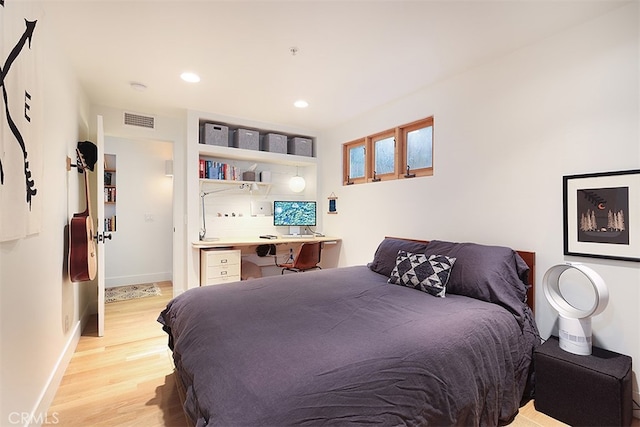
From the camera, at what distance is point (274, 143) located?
4168mm

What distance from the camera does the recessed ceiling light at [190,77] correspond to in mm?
2643

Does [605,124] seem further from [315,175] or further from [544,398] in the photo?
[315,175]

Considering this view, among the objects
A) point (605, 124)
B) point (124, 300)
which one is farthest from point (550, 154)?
point (124, 300)

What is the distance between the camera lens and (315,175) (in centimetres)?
458

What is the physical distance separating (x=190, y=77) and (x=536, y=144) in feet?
9.58

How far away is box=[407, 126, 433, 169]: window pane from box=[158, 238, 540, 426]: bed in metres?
1.06

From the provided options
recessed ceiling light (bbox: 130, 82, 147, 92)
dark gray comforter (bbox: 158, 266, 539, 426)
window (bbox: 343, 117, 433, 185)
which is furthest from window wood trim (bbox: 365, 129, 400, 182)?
recessed ceiling light (bbox: 130, 82, 147, 92)

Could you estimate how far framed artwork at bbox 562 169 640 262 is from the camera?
178cm

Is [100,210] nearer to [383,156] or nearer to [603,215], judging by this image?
[383,156]

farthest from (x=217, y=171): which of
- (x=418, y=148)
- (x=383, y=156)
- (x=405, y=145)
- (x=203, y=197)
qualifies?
(x=418, y=148)

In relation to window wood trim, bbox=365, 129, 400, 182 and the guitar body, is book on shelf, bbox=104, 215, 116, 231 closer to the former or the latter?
the guitar body

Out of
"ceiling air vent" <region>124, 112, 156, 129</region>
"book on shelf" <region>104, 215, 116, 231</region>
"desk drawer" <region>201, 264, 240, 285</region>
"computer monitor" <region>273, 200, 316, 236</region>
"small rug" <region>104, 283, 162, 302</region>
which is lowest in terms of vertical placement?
"small rug" <region>104, 283, 162, 302</region>

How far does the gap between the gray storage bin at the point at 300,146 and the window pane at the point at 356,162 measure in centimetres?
69

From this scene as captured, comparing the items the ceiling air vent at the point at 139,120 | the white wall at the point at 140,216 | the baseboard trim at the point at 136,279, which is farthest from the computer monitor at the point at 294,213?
the baseboard trim at the point at 136,279
